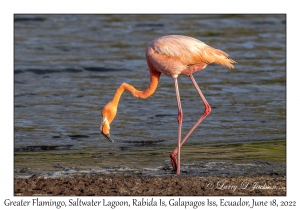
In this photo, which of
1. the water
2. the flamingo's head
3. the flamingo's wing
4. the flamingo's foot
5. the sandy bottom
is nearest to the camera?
the sandy bottom

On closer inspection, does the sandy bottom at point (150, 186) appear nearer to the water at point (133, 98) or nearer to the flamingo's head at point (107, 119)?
the flamingo's head at point (107, 119)

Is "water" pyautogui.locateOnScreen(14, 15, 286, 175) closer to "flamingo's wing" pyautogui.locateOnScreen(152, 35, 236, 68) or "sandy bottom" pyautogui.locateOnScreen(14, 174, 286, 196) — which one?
"sandy bottom" pyautogui.locateOnScreen(14, 174, 286, 196)

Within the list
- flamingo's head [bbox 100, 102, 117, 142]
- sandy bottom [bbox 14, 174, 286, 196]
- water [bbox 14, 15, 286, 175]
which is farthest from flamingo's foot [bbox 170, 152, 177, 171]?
flamingo's head [bbox 100, 102, 117, 142]

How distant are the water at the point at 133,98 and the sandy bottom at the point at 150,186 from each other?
95 centimetres

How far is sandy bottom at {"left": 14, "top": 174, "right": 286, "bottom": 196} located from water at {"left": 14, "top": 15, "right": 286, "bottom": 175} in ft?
3.12

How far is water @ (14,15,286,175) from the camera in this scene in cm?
1118

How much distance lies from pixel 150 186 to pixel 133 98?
7.10 meters

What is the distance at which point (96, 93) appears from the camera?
16.0 meters

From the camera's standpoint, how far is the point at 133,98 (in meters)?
15.7

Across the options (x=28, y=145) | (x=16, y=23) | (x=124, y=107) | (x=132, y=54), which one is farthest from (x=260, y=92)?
(x=16, y=23)

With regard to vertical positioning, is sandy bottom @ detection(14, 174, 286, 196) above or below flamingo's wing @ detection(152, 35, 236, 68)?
below
